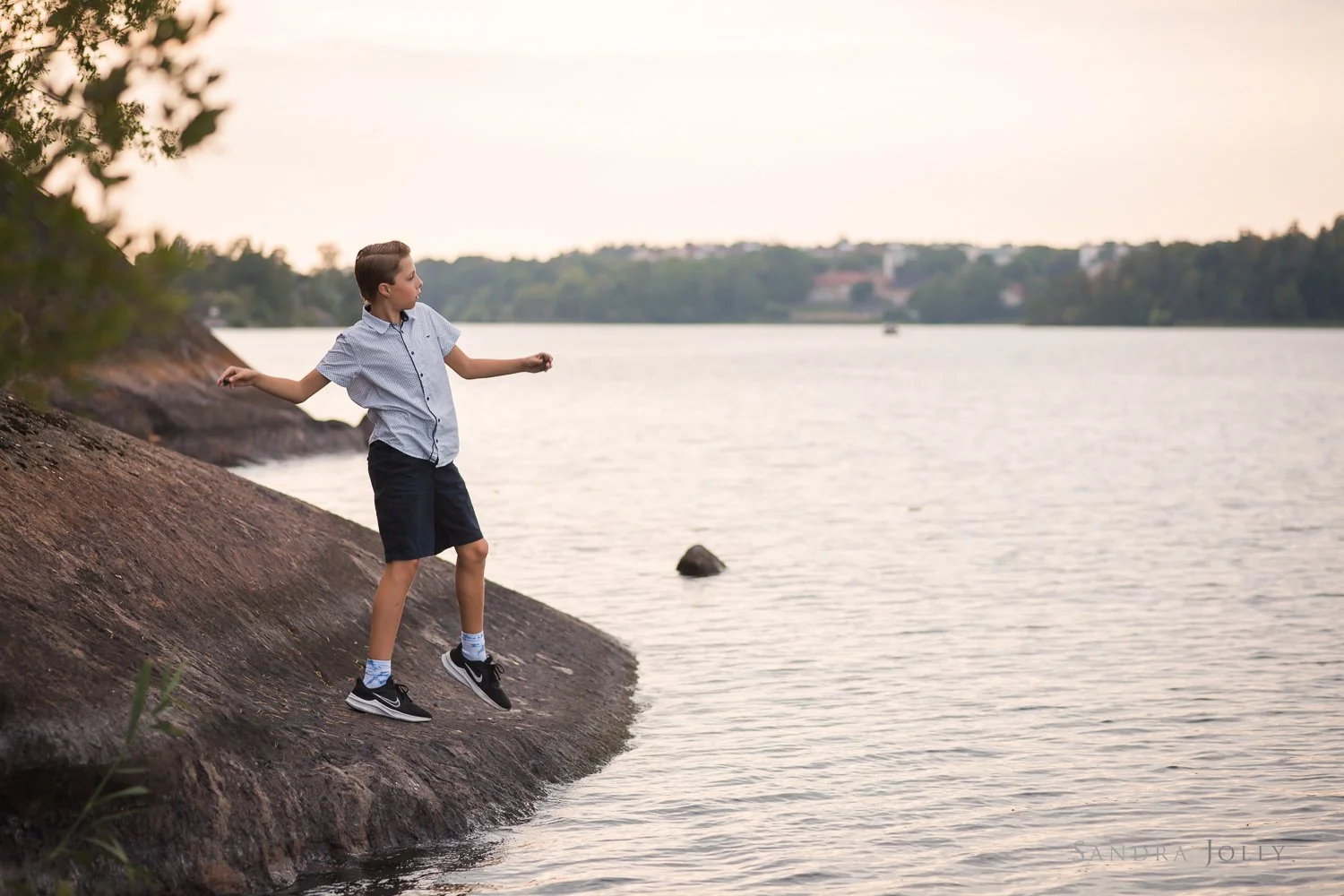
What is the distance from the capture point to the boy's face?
7.84m

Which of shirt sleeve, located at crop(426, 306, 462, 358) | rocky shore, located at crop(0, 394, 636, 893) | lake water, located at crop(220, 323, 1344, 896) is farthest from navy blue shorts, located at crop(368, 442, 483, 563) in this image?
lake water, located at crop(220, 323, 1344, 896)

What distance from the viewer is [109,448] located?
903 cm

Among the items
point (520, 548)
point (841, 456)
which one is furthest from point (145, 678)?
point (841, 456)

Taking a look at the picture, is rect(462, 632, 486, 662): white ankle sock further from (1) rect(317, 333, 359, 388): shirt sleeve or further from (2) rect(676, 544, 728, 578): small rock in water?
(2) rect(676, 544, 728, 578): small rock in water

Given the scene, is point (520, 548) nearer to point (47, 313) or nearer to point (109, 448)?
point (109, 448)

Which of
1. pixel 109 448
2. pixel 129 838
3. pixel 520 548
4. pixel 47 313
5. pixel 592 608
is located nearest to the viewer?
pixel 47 313

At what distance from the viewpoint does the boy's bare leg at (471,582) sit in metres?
8.18

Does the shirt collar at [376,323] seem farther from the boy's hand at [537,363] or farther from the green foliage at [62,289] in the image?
the green foliage at [62,289]

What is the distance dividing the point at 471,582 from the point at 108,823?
7.52ft

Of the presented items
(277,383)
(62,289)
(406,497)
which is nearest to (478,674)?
(406,497)

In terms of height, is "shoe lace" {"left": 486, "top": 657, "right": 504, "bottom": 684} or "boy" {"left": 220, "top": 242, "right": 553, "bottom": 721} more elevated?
"boy" {"left": 220, "top": 242, "right": 553, "bottom": 721}

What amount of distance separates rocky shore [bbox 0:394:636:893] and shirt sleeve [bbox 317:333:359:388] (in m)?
1.43

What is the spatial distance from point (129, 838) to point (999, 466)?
30.2 m

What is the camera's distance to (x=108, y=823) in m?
6.55
